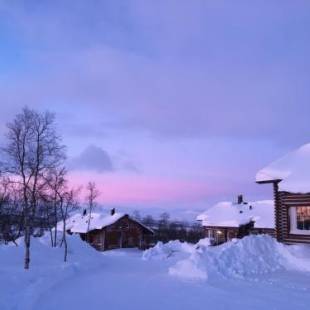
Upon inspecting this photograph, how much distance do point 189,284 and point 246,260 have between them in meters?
4.53

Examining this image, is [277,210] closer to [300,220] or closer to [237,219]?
[300,220]

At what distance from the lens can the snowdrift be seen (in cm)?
1859

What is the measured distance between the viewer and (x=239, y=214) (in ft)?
164

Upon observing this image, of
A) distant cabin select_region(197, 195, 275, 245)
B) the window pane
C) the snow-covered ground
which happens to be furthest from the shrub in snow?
the window pane

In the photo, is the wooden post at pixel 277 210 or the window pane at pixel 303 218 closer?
the window pane at pixel 303 218

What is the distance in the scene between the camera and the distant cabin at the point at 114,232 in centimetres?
5681

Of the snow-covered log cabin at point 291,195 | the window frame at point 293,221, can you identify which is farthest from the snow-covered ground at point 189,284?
the window frame at point 293,221

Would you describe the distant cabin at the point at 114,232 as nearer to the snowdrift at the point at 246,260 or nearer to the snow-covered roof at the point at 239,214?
the snow-covered roof at the point at 239,214

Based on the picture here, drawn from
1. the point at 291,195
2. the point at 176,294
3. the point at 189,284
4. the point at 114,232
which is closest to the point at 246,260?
the point at 189,284

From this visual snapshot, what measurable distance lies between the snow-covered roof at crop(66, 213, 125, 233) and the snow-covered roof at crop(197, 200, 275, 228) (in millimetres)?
12029

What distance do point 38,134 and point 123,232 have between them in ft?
130

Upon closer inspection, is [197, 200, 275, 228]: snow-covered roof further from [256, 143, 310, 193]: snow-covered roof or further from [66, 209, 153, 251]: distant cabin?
[256, 143, 310, 193]: snow-covered roof

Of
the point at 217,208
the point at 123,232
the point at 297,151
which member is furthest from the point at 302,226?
the point at 123,232

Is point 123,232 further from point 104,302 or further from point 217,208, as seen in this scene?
point 104,302
